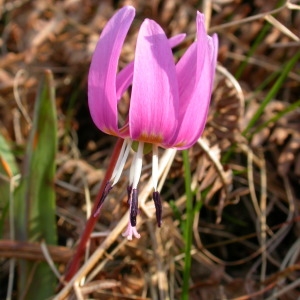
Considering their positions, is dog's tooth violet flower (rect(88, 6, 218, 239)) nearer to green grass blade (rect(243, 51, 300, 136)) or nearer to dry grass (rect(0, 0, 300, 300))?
dry grass (rect(0, 0, 300, 300))

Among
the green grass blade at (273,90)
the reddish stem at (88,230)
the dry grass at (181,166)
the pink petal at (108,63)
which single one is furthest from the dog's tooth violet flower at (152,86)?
the green grass blade at (273,90)

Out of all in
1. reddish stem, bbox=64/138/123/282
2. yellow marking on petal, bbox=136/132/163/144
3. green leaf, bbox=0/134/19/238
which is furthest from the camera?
green leaf, bbox=0/134/19/238

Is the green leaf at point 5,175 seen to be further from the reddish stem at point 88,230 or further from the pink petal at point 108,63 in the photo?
the pink petal at point 108,63

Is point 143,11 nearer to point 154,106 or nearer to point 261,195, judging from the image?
point 261,195

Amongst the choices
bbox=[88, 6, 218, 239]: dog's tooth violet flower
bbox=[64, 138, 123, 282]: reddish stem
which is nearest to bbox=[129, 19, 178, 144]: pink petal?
bbox=[88, 6, 218, 239]: dog's tooth violet flower

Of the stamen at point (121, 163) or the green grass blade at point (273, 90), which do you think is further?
the green grass blade at point (273, 90)

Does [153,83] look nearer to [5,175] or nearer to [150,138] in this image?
[150,138]
